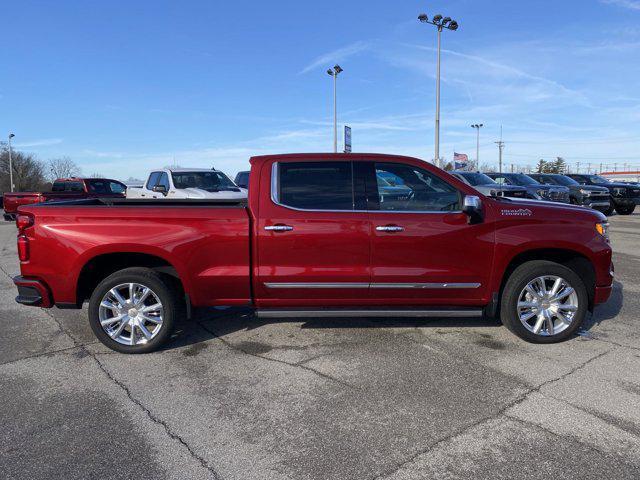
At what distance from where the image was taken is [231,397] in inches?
139

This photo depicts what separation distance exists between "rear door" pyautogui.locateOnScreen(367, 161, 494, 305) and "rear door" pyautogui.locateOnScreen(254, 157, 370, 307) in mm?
157

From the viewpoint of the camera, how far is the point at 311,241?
4328mm

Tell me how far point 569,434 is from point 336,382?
165 centimetres

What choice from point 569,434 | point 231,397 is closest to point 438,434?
point 569,434

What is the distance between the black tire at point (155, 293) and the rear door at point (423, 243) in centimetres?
191

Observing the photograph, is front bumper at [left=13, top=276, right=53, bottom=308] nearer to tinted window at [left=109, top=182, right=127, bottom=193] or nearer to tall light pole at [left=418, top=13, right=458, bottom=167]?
tinted window at [left=109, top=182, right=127, bottom=193]

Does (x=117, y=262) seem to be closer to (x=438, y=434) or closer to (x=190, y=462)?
(x=190, y=462)

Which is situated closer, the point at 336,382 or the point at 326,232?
the point at 336,382

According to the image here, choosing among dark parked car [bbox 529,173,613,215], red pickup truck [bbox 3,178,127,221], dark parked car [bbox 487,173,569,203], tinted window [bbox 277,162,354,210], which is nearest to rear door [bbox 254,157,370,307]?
tinted window [bbox 277,162,354,210]

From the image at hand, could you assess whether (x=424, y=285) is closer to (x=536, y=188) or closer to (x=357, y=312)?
(x=357, y=312)

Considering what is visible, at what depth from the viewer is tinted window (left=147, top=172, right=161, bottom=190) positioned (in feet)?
42.9

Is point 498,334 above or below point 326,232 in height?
below

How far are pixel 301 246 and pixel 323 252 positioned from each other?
211mm

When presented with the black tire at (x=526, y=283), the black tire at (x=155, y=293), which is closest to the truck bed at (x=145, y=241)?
the black tire at (x=155, y=293)
